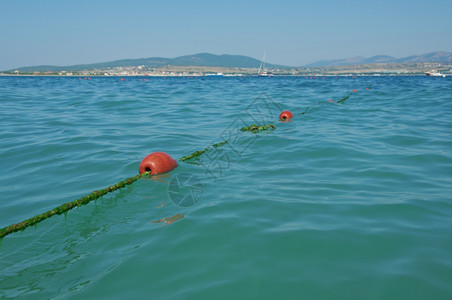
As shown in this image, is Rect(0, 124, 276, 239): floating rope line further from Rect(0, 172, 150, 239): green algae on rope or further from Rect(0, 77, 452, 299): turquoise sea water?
Rect(0, 77, 452, 299): turquoise sea water

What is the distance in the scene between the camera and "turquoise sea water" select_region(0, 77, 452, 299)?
3316mm

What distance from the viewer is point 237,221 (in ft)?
15.2

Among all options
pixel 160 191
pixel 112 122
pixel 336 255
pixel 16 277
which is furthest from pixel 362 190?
pixel 112 122

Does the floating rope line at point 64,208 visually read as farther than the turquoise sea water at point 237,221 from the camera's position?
Yes

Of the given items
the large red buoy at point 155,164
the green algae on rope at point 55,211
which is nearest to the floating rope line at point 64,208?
the green algae on rope at point 55,211

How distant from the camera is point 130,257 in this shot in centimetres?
380

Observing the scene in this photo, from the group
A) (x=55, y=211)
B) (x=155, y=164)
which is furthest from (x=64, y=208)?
(x=155, y=164)

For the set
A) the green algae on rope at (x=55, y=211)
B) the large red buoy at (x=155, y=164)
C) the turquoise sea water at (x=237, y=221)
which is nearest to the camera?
the turquoise sea water at (x=237, y=221)

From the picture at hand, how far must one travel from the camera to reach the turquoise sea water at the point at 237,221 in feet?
10.9

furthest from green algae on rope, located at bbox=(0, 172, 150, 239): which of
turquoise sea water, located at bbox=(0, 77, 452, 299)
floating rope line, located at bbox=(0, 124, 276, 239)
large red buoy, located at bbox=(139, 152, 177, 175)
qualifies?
large red buoy, located at bbox=(139, 152, 177, 175)

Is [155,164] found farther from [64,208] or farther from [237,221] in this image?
[237,221]

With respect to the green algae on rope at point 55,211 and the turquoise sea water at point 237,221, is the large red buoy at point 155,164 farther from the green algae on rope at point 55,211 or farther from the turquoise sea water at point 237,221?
the green algae on rope at point 55,211

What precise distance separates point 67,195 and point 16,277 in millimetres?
2407

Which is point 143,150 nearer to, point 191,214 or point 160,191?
point 160,191
